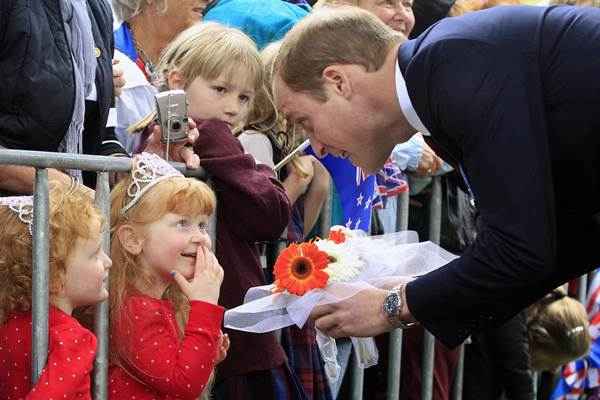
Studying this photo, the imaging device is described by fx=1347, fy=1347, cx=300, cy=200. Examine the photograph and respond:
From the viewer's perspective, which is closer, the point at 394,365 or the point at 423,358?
the point at 394,365

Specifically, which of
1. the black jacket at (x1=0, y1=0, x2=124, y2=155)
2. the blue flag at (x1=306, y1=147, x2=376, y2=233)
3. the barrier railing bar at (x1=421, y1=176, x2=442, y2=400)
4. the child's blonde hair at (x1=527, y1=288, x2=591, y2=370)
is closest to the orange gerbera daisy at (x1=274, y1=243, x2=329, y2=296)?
A: the black jacket at (x1=0, y1=0, x2=124, y2=155)

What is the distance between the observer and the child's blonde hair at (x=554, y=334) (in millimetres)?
6980

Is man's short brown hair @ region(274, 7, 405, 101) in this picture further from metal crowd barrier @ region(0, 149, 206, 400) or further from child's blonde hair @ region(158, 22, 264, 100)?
metal crowd barrier @ region(0, 149, 206, 400)

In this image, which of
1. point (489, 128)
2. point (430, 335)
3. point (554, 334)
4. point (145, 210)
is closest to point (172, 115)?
point (145, 210)

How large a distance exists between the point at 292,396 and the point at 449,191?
1.93 m

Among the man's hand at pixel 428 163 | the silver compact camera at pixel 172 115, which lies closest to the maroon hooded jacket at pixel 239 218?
the silver compact camera at pixel 172 115

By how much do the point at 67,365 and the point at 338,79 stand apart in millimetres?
1344

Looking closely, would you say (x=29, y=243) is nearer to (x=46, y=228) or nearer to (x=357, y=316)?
(x=46, y=228)

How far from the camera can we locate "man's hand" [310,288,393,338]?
173 inches

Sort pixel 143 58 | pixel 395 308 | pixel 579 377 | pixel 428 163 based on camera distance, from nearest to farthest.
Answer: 1. pixel 395 308
2. pixel 143 58
3. pixel 428 163
4. pixel 579 377

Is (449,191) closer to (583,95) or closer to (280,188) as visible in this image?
(280,188)

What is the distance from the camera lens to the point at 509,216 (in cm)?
391

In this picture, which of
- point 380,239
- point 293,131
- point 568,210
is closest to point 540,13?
point 568,210

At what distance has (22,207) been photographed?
4.02 metres
